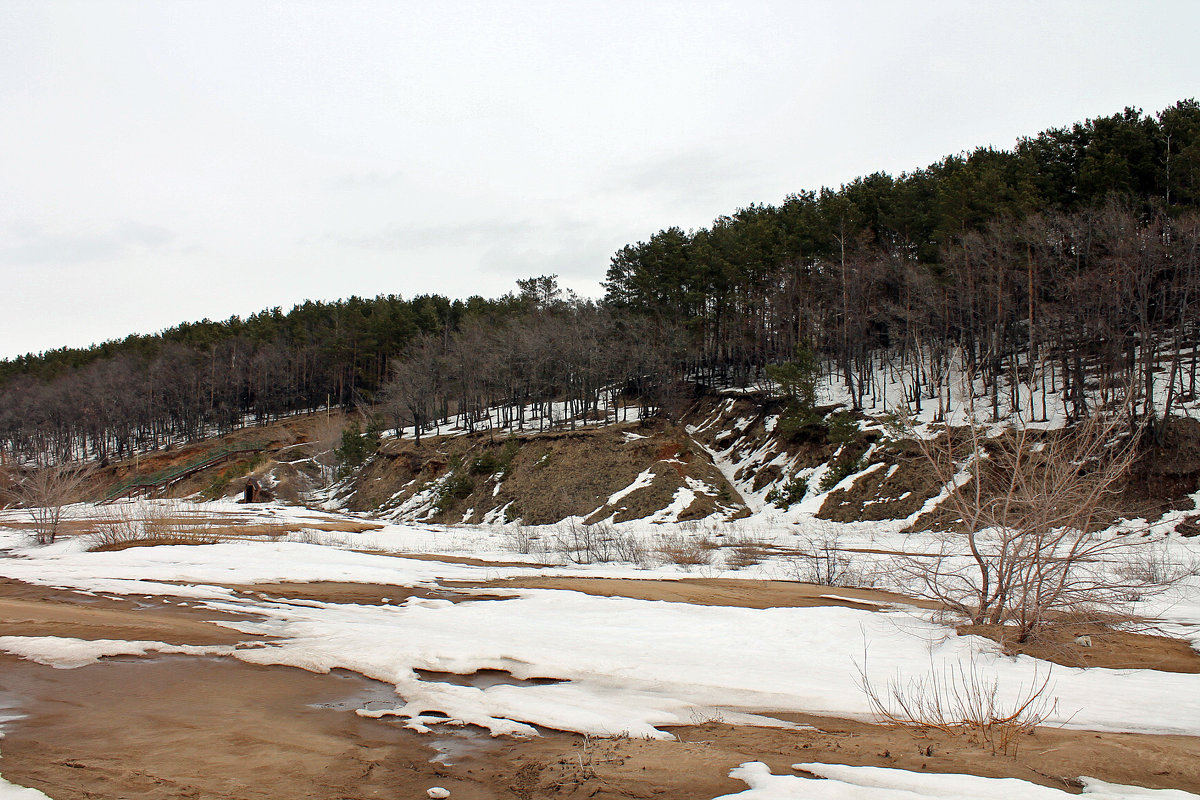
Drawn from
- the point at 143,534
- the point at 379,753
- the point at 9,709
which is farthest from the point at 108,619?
the point at 143,534

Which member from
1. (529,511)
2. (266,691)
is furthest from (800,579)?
(529,511)


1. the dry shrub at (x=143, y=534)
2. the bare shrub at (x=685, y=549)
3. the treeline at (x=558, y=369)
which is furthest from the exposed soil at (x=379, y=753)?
the treeline at (x=558, y=369)

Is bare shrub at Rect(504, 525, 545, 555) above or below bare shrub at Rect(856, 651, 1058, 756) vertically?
below

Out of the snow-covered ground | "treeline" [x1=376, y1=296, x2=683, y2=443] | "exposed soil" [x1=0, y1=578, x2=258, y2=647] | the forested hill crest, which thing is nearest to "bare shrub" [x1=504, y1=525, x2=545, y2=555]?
the snow-covered ground

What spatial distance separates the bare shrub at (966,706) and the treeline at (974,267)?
1759cm

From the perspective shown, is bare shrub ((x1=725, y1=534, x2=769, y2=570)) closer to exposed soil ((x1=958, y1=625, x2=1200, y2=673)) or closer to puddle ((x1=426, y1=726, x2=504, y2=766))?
exposed soil ((x1=958, y1=625, x2=1200, y2=673))

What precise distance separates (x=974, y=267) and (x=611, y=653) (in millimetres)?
39236

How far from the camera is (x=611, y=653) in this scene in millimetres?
9891

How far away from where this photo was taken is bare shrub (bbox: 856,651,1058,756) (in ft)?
19.0

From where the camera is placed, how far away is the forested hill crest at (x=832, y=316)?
107 ft

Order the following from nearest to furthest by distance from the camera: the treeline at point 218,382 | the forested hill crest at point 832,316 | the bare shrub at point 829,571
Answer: the bare shrub at point 829,571 → the forested hill crest at point 832,316 → the treeline at point 218,382

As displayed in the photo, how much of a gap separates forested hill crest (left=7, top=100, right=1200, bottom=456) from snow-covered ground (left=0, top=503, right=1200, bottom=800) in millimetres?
10851

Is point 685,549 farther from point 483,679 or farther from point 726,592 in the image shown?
point 483,679

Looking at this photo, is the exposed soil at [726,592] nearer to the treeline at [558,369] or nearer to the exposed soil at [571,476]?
the exposed soil at [571,476]
